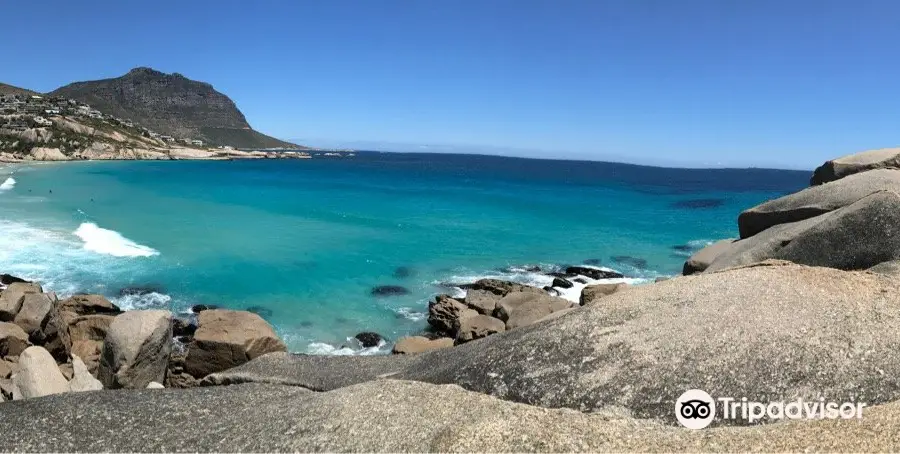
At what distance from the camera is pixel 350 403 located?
27.0 ft

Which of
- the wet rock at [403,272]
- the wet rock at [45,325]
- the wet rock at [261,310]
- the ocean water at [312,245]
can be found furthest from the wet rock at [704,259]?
the wet rock at [45,325]

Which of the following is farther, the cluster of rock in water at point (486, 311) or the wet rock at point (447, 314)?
the wet rock at point (447, 314)

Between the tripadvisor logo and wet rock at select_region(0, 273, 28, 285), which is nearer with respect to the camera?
the tripadvisor logo

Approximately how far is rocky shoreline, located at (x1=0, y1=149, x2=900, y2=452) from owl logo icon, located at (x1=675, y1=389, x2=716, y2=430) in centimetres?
11

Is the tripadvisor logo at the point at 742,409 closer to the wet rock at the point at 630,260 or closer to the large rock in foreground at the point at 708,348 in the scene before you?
the large rock in foreground at the point at 708,348

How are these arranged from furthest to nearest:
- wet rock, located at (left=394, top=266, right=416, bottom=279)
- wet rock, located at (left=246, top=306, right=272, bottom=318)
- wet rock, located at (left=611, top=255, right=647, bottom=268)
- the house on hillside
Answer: the house on hillside
wet rock, located at (left=611, top=255, right=647, bottom=268)
wet rock, located at (left=394, top=266, right=416, bottom=279)
wet rock, located at (left=246, top=306, right=272, bottom=318)

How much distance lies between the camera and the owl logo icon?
765cm

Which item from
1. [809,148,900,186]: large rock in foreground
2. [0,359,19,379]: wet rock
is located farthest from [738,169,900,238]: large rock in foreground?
[0,359,19,379]: wet rock

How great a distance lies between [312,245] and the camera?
4003 cm

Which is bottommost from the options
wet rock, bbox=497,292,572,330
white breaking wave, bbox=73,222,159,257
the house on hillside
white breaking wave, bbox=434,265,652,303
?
white breaking wave, bbox=73,222,159,257

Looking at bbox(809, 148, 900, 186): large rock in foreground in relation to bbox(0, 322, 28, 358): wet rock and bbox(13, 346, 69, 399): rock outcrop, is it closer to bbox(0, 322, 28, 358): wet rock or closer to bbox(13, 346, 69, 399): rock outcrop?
bbox(13, 346, 69, 399): rock outcrop

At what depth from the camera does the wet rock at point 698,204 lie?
81319 millimetres

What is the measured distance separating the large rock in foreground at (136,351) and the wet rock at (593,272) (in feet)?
76.4

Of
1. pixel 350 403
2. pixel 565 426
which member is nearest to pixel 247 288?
pixel 350 403
